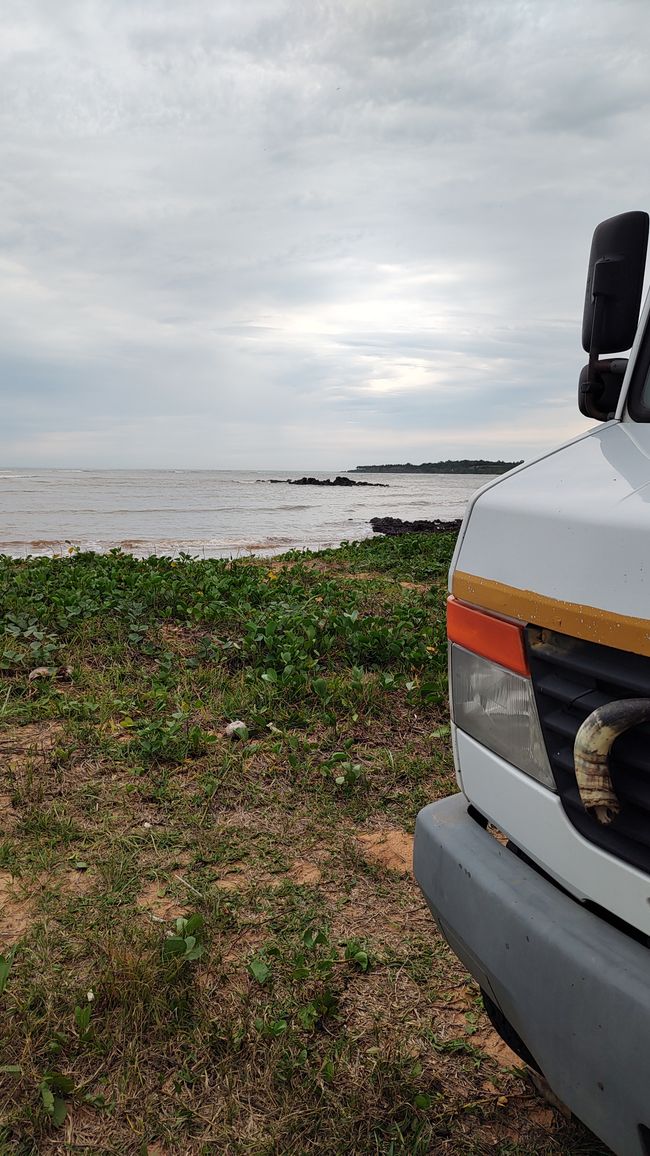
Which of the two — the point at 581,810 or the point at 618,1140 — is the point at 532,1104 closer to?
the point at 618,1140

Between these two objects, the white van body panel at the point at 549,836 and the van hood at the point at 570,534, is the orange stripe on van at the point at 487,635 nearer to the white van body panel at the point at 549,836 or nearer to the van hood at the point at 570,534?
the van hood at the point at 570,534

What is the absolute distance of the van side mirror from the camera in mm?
2381

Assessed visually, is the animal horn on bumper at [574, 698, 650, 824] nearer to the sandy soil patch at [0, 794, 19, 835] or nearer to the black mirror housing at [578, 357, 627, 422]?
the black mirror housing at [578, 357, 627, 422]

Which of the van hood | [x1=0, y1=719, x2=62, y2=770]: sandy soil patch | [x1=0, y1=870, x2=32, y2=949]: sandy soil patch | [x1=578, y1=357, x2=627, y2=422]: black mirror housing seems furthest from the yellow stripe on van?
[x1=0, y1=719, x2=62, y2=770]: sandy soil patch

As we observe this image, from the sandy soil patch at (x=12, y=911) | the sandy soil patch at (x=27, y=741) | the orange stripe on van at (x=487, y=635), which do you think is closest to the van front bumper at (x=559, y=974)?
the orange stripe on van at (x=487, y=635)

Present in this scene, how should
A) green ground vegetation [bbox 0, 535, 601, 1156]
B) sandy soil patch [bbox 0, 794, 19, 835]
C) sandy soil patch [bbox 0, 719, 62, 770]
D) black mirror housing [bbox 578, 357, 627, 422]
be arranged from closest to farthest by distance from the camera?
1. green ground vegetation [bbox 0, 535, 601, 1156]
2. black mirror housing [bbox 578, 357, 627, 422]
3. sandy soil patch [bbox 0, 794, 19, 835]
4. sandy soil patch [bbox 0, 719, 62, 770]

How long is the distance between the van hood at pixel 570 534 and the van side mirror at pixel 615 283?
0.45m

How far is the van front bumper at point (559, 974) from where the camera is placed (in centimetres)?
136

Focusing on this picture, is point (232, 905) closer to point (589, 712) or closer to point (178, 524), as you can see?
point (589, 712)

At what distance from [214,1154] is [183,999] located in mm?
537

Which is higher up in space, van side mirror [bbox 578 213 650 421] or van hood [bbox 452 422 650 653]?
van side mirror [bbox 578 213 650 421]

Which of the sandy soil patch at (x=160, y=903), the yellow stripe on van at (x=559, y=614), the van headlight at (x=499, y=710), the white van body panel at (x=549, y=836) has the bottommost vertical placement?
the sandy soil patch at (x=160, y=903)

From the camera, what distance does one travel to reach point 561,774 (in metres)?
1.61

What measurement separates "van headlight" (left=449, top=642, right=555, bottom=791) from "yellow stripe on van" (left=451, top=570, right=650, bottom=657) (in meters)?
0.15
